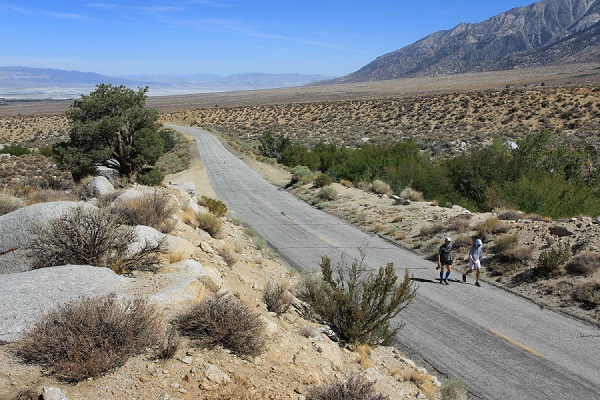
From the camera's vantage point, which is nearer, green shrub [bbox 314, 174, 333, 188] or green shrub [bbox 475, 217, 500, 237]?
green shrub [bbox 475, 217, 500, 237]

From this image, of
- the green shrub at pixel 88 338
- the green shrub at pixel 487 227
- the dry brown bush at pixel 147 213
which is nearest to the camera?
the green shrub at pixel 88 338

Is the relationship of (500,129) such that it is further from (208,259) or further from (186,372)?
(186,372)

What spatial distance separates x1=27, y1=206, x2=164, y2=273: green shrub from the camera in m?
7.93

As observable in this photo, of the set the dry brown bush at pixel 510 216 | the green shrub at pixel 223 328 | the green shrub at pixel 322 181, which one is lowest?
the green shrub at pixel 322 181

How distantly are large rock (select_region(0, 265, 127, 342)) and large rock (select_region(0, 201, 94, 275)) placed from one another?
1.34 metres

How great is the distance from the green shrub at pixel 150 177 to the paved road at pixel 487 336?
38.6 feet

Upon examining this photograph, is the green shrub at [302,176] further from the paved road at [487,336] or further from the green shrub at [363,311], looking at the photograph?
the green shrub at [363,311]

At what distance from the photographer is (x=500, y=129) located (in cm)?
5066

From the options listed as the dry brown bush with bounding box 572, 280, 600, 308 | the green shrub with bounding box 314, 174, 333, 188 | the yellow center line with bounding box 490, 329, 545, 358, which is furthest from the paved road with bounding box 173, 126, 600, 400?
the green shrub with bounding box 314, 174, 333, 188

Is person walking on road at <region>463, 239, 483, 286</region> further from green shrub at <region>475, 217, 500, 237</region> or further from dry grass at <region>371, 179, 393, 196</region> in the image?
dry grass at <region>371, 179, 393, 196</region>

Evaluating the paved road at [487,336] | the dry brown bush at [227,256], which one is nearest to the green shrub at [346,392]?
the paved road at [487,336]

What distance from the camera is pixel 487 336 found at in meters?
10.2

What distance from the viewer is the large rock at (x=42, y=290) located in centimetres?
582

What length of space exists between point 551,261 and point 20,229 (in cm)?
1361
